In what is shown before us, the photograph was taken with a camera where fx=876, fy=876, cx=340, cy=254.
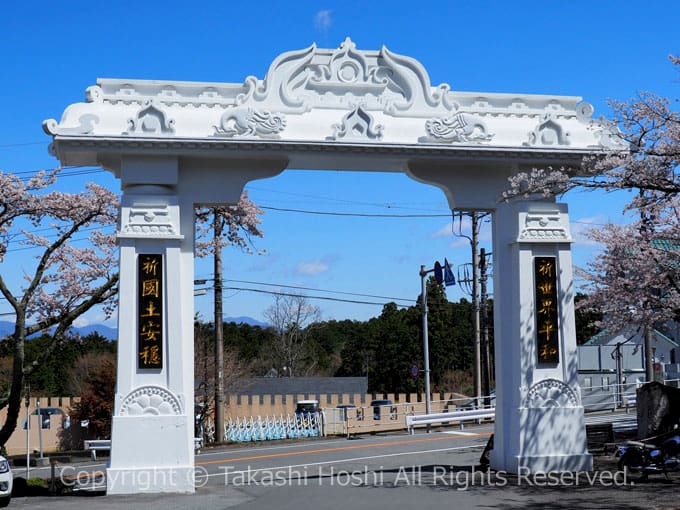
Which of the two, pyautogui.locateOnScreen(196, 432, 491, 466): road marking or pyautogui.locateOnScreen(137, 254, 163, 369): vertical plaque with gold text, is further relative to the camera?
pyautogui.locateOnScreen(196, 432, 491, 466): road marking

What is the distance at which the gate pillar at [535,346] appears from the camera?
45.3 feet

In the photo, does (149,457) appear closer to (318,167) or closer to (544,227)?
(318,167)

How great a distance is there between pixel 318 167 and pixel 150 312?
3618 mm

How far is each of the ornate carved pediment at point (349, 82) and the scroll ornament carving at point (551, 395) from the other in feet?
15.4

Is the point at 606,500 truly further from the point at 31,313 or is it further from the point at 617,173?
the point at 31,313

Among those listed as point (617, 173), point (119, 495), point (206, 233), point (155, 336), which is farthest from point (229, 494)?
point (206, 233)

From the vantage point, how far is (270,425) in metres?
28.7

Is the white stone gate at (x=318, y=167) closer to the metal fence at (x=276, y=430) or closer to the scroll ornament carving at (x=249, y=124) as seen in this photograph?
the scroll ornament carving at (x=249, y=124)

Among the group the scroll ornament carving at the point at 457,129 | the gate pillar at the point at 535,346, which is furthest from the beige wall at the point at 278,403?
the scroll ornament carving at the point at 457,129

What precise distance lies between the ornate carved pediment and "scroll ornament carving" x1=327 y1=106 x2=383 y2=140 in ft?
1.29

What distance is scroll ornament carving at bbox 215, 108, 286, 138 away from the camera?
1329cm

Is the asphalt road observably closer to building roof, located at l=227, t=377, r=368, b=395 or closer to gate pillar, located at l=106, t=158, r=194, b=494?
gate pillar, located at l=106, t=158, r=194, b=494

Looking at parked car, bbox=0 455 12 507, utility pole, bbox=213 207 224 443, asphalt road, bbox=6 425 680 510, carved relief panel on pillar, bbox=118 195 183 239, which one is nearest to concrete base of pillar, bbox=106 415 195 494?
asphalt road, bbox=6 425 680 510

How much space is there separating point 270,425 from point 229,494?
16.5 meters
